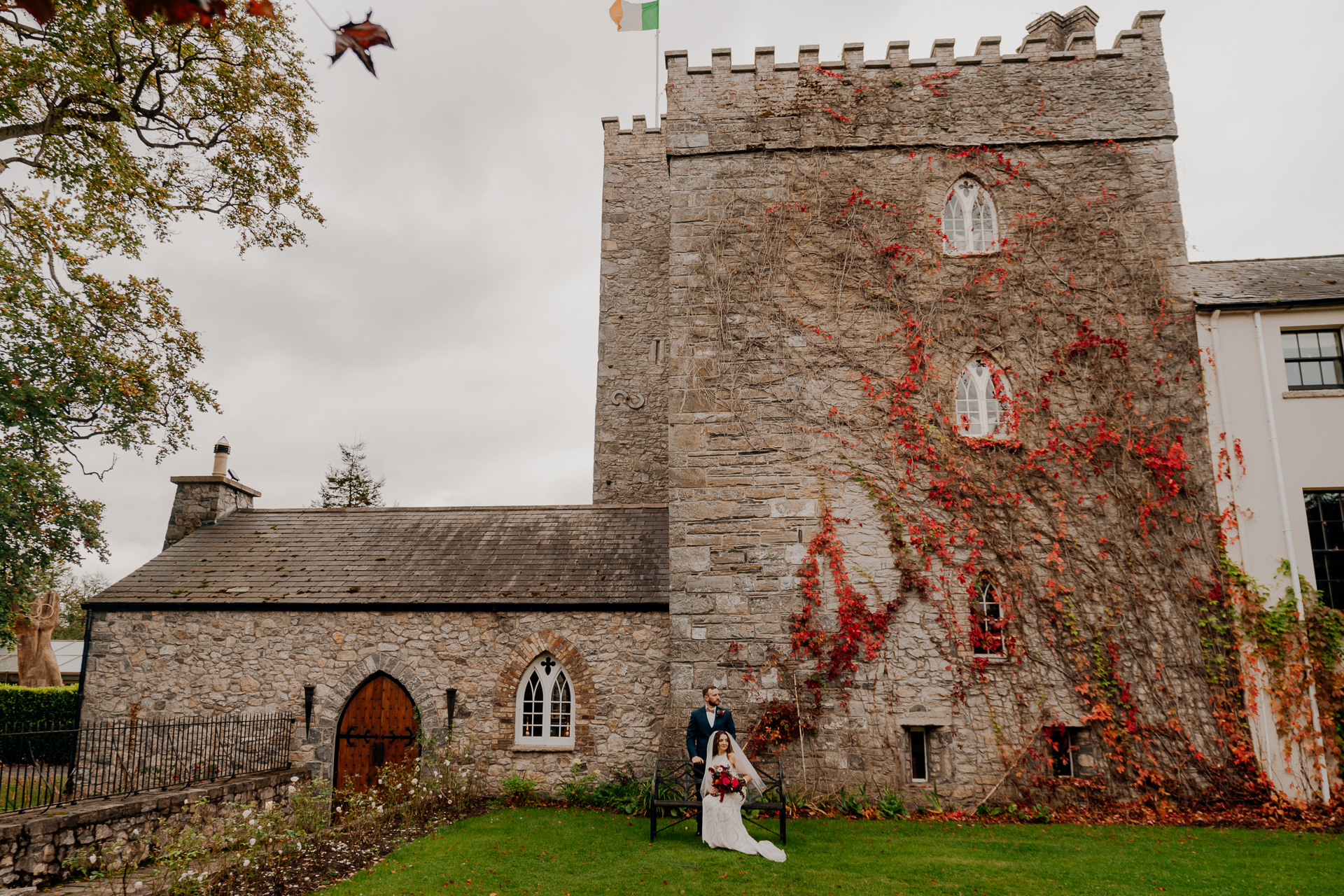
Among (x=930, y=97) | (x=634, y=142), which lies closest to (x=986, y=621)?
(x=930, y=97)

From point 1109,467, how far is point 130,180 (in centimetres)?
1526

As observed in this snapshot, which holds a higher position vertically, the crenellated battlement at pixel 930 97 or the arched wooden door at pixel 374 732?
the crenellated battlement at pixel 930 97

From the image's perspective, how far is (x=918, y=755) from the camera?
380 inches

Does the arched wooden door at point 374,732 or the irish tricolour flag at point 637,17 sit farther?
the irish tricolour flag at point 637,17

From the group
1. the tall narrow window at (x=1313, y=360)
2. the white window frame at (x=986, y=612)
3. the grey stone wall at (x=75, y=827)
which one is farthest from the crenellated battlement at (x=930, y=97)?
the grey stone wall at (x=75, y=827)

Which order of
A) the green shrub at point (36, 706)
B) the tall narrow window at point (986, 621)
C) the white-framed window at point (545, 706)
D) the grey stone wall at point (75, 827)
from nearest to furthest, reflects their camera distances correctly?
1. the grey stone wall at point (75, 827)
2. the tall narrow window at point (986, 621)
3. the white-framed window at point (545, 706)
4. the green shrub at point (36, 706)

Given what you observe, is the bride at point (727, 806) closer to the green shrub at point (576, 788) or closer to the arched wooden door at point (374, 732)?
the green shrub at point (576, 788)

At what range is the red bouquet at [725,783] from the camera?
7.71m

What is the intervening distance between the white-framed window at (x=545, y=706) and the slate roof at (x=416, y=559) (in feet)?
3.49

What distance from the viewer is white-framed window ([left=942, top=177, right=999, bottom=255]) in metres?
11.0

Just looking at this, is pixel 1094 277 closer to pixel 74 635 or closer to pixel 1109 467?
pixel 1109 467

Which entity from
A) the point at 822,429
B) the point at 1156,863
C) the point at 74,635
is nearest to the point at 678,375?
the point at 822,429

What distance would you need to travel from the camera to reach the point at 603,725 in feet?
35.9

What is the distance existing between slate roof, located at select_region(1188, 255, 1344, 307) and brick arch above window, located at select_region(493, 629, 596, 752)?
10.4 metres
